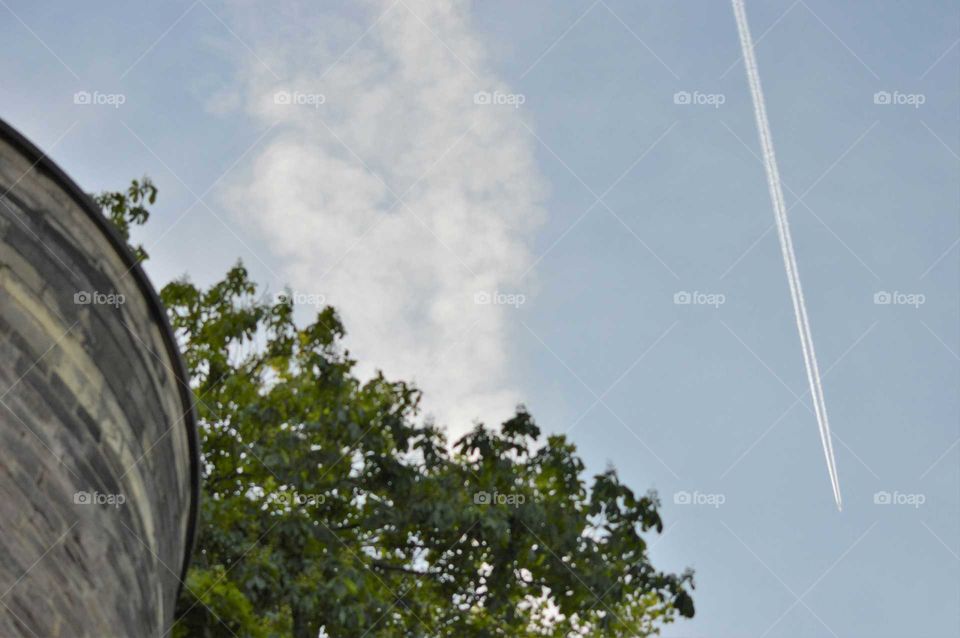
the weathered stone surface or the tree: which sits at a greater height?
the tree

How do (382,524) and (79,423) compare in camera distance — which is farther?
(382,524)

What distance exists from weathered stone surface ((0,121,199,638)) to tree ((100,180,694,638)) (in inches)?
195

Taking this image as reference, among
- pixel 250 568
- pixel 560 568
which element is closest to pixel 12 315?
pixel 250 568

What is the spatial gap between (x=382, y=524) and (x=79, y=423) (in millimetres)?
7990

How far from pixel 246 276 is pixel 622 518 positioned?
7118 mm

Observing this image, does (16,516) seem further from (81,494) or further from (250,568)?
(250,568)

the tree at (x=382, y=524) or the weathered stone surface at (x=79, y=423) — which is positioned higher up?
the tree at (x=382, y=524)

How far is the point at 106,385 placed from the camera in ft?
20.7

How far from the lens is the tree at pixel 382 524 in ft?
42.3

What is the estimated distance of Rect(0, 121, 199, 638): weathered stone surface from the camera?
5.27 m

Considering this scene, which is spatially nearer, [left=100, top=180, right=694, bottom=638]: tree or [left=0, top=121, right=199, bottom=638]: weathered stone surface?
[left=0, top=121, right=199, bottom=638]: weathered stone surface

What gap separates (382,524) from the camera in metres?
13.6

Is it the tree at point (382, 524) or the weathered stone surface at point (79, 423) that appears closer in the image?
the weathered stone surface at point (79, 423)

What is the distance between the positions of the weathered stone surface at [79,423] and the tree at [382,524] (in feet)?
16.3
